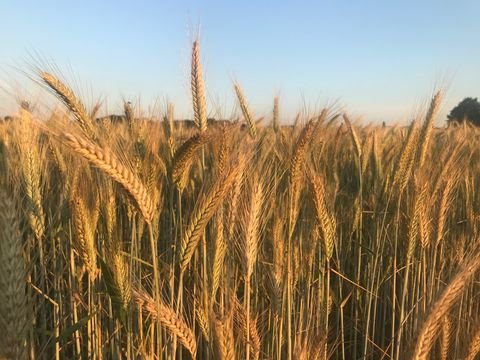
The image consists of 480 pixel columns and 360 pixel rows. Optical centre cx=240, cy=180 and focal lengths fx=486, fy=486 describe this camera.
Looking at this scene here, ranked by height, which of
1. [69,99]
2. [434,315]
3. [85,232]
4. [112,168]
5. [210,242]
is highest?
[69,99]

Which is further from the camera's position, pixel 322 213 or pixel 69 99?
pixel 322 213

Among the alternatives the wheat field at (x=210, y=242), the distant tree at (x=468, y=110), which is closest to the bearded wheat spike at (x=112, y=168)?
the wheat field at (x=210, y=242)

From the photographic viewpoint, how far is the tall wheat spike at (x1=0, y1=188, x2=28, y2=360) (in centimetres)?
128

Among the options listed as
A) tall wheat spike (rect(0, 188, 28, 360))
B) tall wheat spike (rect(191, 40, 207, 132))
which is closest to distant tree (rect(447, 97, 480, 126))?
tall wheat spike (rect(191, 40, 207, 132))

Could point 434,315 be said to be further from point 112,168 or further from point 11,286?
point 11,286

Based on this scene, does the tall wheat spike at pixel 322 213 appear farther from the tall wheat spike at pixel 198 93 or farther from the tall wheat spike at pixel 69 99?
the tall wheat spike at pixel 69 99

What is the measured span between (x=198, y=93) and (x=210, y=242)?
66 centimetres

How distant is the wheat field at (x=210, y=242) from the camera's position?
5.15ft

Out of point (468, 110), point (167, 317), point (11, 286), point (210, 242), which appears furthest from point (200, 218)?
point (468, 110)

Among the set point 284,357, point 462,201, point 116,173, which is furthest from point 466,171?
point 116,173

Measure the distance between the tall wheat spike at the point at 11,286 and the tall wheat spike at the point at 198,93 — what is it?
99 centimetres

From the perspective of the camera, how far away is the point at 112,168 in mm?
1373

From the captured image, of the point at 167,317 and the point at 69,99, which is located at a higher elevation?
the point at 69,99

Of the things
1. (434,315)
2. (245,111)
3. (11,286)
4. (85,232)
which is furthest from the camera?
(245,111)
